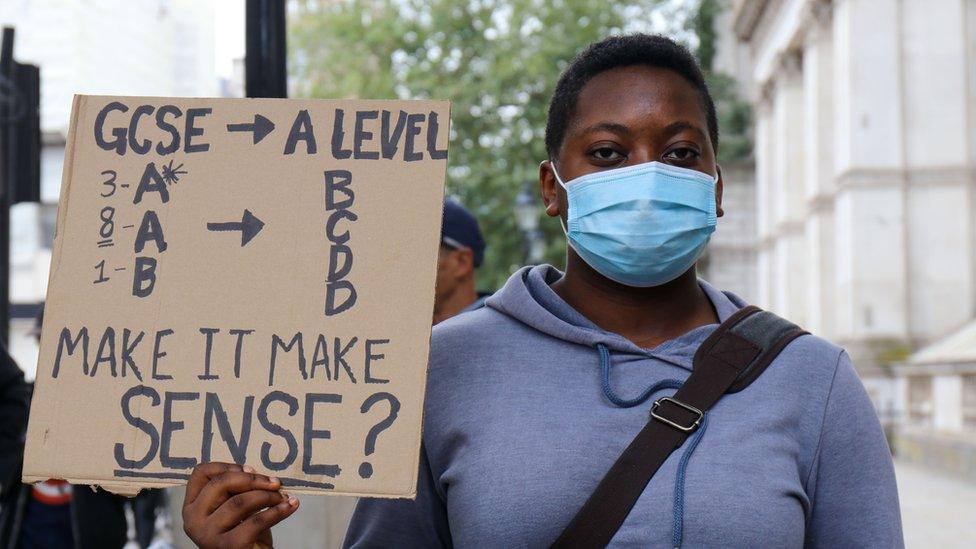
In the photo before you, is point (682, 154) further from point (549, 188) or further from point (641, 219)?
point (549, 188)

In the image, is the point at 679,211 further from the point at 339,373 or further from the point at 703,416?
the point at 339,373

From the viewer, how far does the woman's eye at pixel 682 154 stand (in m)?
2.65

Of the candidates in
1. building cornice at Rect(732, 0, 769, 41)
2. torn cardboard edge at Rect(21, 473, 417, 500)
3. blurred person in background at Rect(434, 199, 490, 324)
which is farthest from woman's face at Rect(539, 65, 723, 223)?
building cornice at Rect(732, 0, 769, 41)

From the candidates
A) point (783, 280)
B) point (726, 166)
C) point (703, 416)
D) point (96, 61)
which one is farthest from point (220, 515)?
point (726, 166)

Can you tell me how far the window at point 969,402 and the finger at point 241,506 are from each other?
14920 mm

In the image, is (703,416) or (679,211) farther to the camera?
(679,211)

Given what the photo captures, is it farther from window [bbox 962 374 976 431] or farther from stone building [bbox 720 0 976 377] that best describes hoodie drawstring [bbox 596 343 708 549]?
stone building [bbox 720 0 976 377]

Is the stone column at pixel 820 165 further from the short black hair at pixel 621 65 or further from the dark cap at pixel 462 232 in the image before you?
the short black hair at pixel 621 65

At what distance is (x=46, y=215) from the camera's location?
19.8m

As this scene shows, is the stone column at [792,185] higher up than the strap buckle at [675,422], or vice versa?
the stone column at [792,185]

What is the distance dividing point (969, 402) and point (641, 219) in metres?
14.9

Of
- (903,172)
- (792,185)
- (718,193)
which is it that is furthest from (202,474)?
(792,185)

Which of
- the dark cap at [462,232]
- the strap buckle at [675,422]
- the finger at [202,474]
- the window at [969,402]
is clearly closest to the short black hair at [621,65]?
the strap buckle at [675,422]

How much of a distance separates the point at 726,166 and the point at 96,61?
39.8m
